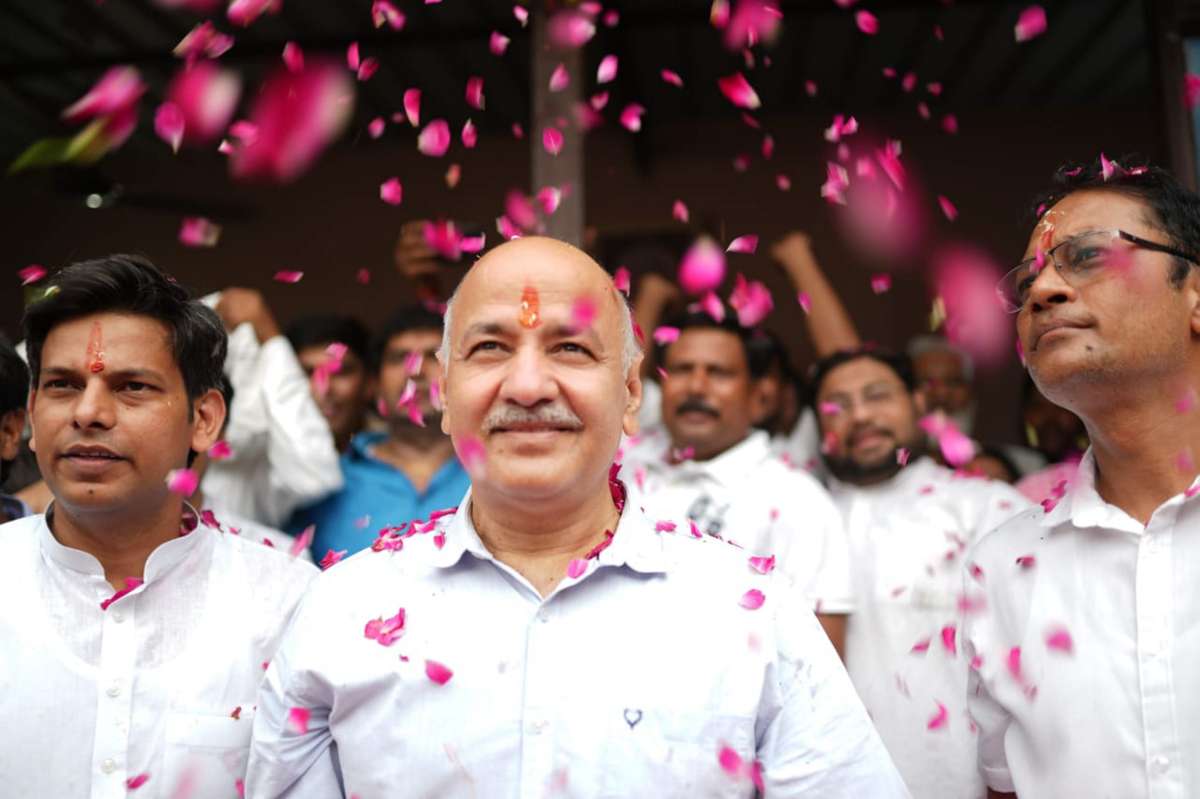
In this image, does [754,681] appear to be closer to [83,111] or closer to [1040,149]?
[83,111]

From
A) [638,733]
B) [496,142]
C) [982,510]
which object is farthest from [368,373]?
[496,142]

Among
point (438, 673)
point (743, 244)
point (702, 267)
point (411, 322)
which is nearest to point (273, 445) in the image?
point (411, 322)

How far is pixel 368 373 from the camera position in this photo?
151 inches

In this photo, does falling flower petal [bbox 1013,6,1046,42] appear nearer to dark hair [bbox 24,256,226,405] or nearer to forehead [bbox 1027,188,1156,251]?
forehead [bbox 1027,188,1156,251]

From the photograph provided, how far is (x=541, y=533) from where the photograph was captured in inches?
72.6

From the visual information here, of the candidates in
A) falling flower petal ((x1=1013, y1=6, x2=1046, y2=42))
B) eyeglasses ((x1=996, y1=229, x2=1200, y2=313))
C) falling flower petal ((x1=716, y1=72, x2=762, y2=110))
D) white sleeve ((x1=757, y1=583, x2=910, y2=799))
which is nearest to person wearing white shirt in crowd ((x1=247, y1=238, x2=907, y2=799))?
white sleeve ((x1=757, y1=583, x2=910, y2=799))

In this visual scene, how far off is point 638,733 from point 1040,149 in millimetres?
6457

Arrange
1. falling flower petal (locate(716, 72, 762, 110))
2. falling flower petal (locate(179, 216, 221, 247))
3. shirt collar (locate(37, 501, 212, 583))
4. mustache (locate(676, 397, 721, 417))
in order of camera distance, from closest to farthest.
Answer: shirt collar (locate(37, 501, 212, 583))
mustache (locate(676, 397, 721, 417))
falling flower petal (locate(716, 72, 762, 110))
falling flower petal (locate(179, 216, 221, 247))

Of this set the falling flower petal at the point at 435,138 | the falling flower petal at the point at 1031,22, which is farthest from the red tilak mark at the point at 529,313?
the falling flower petal at the point at 1031,22

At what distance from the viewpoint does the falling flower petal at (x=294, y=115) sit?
3775 millimetres

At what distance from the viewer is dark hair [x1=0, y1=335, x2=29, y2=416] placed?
8.18 feet

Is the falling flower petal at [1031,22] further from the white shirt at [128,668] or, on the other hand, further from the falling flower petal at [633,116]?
the white shirt at [128,668]

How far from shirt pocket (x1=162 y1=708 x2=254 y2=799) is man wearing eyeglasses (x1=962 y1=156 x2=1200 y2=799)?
4.16ft

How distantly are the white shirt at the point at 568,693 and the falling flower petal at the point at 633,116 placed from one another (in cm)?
504
